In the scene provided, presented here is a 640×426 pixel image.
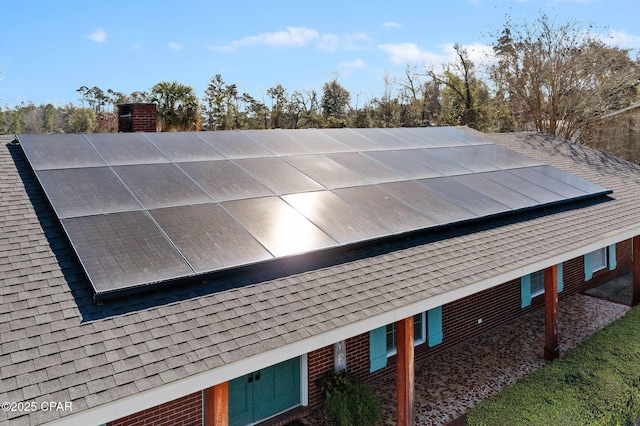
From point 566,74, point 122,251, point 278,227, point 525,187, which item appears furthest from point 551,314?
point 566,74

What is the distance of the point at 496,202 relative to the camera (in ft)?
29.1

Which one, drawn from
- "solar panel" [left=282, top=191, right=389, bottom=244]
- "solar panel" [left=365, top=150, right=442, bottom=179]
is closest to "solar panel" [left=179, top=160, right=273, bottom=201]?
"solar panel" [left=282, top=191, right=389, bottom=244]

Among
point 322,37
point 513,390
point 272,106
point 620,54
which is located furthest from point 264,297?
point 322,37

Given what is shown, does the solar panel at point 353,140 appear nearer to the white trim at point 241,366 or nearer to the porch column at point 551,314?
the porch column at point 551,314

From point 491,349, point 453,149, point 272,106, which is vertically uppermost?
point 272,106

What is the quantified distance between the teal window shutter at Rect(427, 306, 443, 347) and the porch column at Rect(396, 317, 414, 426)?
3059 millimetres

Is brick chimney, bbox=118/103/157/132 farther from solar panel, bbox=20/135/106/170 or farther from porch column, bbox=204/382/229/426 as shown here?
porch column, bbox=204/382/229/426

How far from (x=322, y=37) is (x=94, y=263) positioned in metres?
44.2

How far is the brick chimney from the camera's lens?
10.4m

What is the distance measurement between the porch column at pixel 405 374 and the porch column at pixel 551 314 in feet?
13.1

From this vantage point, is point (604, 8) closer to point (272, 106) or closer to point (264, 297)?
point (272, 106)

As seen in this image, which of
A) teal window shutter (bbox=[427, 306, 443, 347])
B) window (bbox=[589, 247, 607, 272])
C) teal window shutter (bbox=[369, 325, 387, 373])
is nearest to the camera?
teal window shutter (bbox=[369, 325, 387, 373])

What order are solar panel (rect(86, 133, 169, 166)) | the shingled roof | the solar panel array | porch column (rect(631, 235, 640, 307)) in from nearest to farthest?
the shingled roof → the solar panel array → solar panel (rect(86, 133, 169, 166)) → porch column (rect(631, 235, 640, 307))

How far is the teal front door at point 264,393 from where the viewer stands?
719 centimetres
